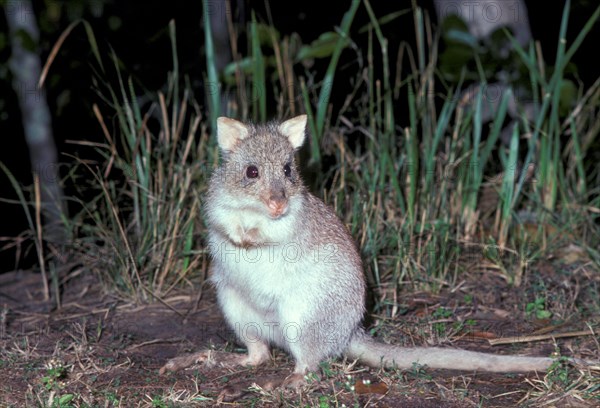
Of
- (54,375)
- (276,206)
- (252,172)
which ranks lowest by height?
(54,375)

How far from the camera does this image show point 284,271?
3.55 m

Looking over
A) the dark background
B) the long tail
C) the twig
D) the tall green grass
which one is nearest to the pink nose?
the long tail

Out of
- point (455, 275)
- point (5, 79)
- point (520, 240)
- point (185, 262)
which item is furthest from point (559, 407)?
point (5, 79)

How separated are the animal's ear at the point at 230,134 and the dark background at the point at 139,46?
75.8 inches

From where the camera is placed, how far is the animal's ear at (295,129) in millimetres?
3779

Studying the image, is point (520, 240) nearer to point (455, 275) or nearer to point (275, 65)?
point (455, 275)

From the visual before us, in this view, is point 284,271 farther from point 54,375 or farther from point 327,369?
point 54,375

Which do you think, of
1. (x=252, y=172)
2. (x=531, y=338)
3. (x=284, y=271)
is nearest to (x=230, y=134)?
(x=252, y=172)

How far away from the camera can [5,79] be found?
20.8 feet

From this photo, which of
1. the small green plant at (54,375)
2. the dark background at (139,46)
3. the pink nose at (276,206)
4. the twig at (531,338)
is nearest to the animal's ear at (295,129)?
the pink nose at (276,206)

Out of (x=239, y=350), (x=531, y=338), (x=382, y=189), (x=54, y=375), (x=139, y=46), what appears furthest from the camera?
(x=139, y=46)

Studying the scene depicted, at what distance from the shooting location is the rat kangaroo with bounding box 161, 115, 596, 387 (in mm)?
3527

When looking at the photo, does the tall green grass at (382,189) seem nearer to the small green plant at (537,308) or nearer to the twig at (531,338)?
the small green plant at (537,308)

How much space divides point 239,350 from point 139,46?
3.48 meters
